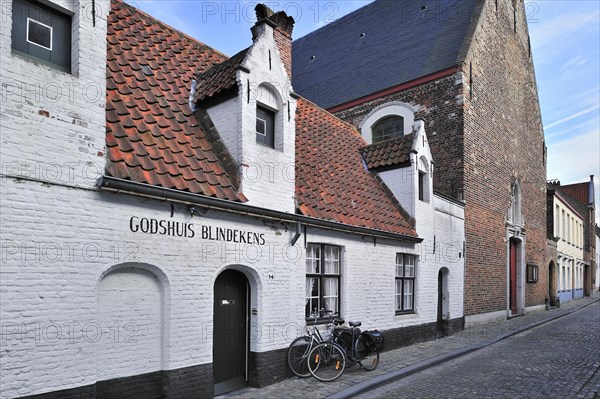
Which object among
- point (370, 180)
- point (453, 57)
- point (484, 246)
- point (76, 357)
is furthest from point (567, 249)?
point (76, 357)

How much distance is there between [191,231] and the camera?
659 cm

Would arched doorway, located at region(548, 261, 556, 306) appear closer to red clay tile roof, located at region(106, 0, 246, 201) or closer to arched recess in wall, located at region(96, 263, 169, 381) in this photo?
red clay tile roof, located at region(106, 0, 246, 201)

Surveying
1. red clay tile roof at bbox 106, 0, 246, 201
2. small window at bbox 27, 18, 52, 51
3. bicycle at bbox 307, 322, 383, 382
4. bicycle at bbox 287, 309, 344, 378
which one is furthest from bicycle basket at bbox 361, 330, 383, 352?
small window at bbox 27, 18, 52, 51

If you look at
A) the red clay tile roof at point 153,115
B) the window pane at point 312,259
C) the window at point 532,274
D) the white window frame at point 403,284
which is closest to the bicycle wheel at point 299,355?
the window pane at point 312,259

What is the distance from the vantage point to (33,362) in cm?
483

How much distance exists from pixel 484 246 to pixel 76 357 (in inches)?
576

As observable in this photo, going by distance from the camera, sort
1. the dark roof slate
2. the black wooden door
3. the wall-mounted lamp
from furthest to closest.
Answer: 1. the dark roof slate
2. the black wooden door
3. the wall-mounted lamp

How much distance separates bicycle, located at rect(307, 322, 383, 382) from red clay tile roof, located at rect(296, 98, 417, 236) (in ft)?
7.47

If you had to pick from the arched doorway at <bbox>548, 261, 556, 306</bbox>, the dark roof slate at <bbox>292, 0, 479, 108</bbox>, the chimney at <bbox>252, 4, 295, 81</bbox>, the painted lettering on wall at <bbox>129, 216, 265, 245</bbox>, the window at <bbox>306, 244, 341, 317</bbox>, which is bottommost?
the arched doorway at <bbox>548, 261, 556, 306</bbox>

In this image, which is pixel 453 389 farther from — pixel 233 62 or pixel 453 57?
pixel 453 57

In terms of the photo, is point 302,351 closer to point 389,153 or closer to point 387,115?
point 389,153

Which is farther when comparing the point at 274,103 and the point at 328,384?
the point at 274,103

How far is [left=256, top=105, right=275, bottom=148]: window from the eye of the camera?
8.43m

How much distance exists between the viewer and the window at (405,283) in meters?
11.7
